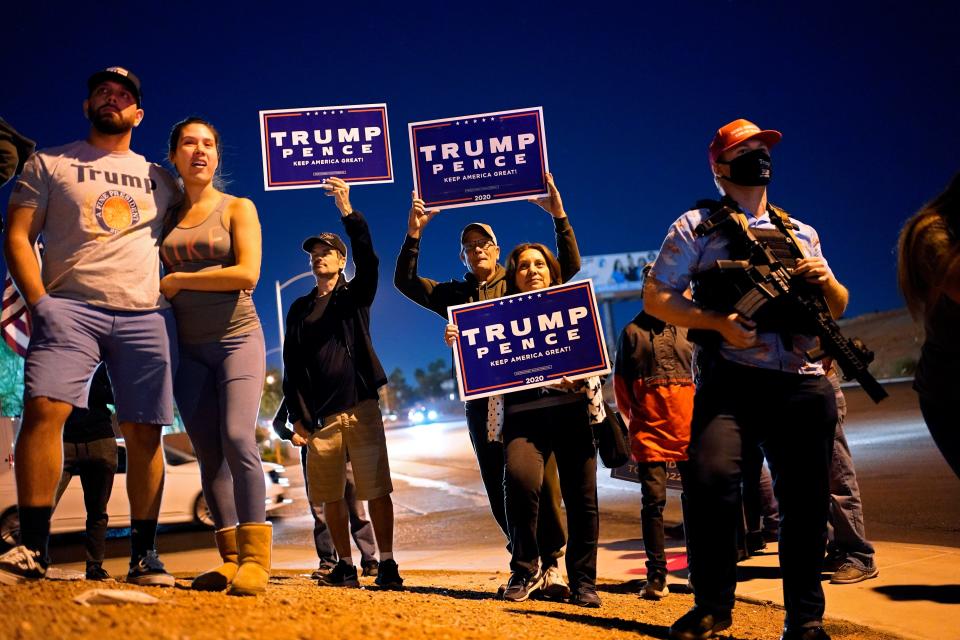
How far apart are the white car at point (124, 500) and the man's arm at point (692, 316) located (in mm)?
7543

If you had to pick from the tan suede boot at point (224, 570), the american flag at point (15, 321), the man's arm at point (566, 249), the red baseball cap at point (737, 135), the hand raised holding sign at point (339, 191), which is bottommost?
the tan suede boot at point (224, 570)

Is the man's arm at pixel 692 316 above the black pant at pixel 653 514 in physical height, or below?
above

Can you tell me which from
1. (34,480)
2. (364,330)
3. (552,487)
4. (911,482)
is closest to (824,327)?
(552,487)

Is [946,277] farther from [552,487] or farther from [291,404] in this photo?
[291,404]

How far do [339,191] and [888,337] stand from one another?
81.8 meters

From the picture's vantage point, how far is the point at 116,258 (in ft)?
14.4

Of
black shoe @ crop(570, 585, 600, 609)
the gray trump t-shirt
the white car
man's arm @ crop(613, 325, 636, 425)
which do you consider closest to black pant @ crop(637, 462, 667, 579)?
man's arm @ crop(613, 325, 636, 425)

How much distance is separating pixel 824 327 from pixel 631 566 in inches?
136

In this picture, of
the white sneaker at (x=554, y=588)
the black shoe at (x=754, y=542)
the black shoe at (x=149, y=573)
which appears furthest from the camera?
the black shoe at (x=754, y=542)

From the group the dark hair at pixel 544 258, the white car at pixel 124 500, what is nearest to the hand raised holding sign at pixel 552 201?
the dark hair at pixel 544 258

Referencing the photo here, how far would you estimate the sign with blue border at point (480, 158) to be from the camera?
255 inches

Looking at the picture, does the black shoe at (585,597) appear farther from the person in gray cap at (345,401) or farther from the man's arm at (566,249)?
the man's arm at (566,249)

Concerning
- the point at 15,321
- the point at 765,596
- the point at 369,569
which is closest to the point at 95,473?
the point at 15,321

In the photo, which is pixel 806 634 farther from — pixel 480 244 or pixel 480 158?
pixel 480 158
